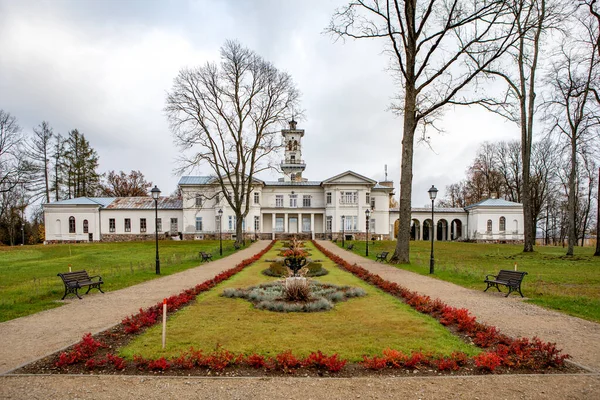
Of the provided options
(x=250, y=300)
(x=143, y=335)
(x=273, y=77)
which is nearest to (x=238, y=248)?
(x=273, y=77)

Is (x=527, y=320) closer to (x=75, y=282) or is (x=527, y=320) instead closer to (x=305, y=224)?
(x=75, y=282)

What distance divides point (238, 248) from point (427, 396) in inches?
1078

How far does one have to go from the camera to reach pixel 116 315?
871 centimetres

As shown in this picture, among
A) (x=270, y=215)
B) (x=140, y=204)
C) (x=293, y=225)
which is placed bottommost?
(x=293, y=225)

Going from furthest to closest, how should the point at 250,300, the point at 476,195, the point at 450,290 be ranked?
the point at 476,195 → the point at 450,290 → the point at 250,300

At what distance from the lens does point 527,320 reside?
8.09 meters

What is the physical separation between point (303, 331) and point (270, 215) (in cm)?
4223

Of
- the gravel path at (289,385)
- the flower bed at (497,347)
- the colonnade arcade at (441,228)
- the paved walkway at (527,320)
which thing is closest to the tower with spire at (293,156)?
the colonnade arcade at (441,228)

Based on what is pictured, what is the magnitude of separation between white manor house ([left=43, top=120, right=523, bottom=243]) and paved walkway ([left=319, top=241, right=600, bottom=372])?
33.7m

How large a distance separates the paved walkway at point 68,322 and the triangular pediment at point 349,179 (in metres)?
34.1

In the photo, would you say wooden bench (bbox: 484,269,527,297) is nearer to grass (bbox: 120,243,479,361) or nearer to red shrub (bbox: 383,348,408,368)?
grass (bbox: 120,243,479,361)

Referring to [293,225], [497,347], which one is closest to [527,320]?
[497,347]

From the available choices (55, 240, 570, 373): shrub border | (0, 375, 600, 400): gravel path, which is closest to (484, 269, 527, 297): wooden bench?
(55, 240, 570, 373): shrub border

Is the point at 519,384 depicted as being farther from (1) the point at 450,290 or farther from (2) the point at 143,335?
(1) the point at 450,290
